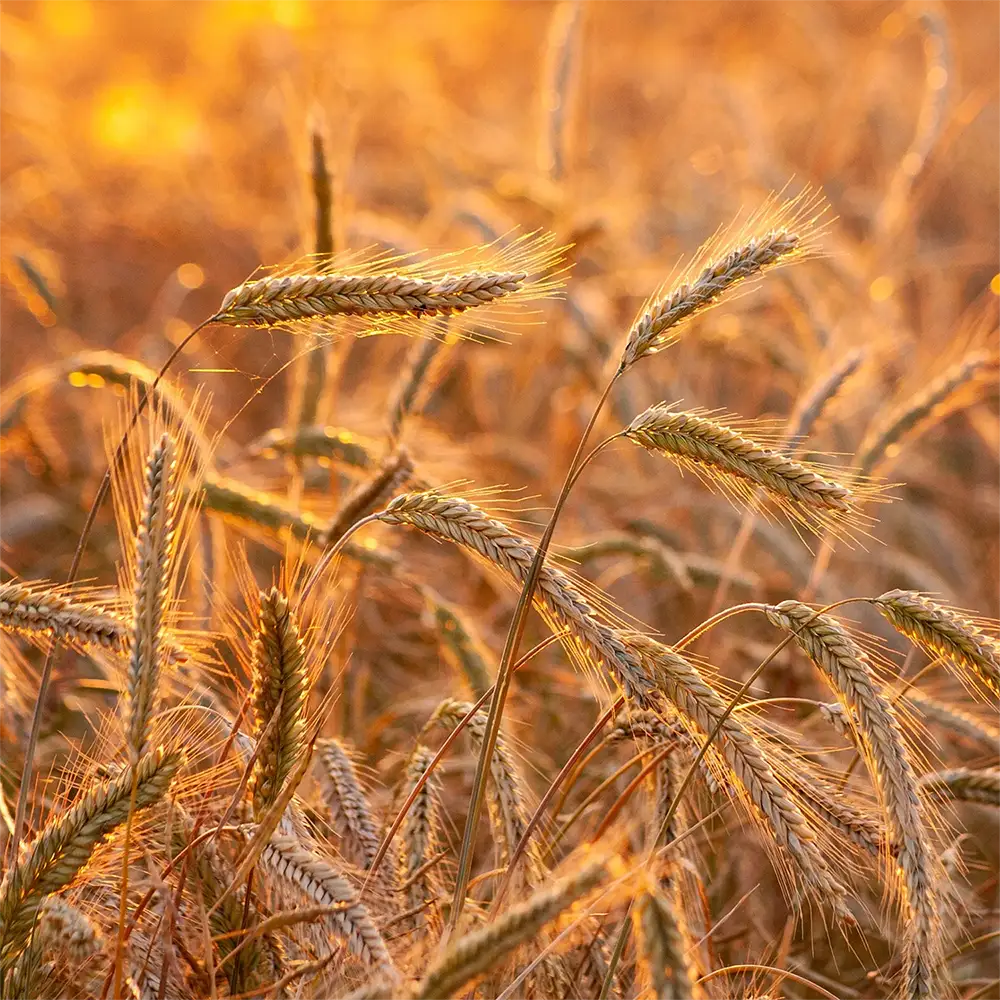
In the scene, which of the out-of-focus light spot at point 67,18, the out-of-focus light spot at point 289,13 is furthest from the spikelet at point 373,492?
the out-of-focus light spot at point 67,18

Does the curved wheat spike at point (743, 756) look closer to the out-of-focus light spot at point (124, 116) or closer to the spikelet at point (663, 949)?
the spikelet at point (663, 949)

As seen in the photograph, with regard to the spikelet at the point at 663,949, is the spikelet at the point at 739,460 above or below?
above

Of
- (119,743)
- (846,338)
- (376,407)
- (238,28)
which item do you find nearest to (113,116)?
(238,28)

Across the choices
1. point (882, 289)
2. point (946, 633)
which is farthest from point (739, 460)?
point (882, 289)

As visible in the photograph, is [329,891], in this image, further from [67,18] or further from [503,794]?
[67,18]

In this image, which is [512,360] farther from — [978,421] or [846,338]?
[978,421]

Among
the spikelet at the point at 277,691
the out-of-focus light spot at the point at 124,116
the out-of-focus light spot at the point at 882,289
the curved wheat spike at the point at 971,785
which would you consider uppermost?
the out-of-focus light spot at the point at 124,116

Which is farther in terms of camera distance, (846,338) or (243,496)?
(846,338)
